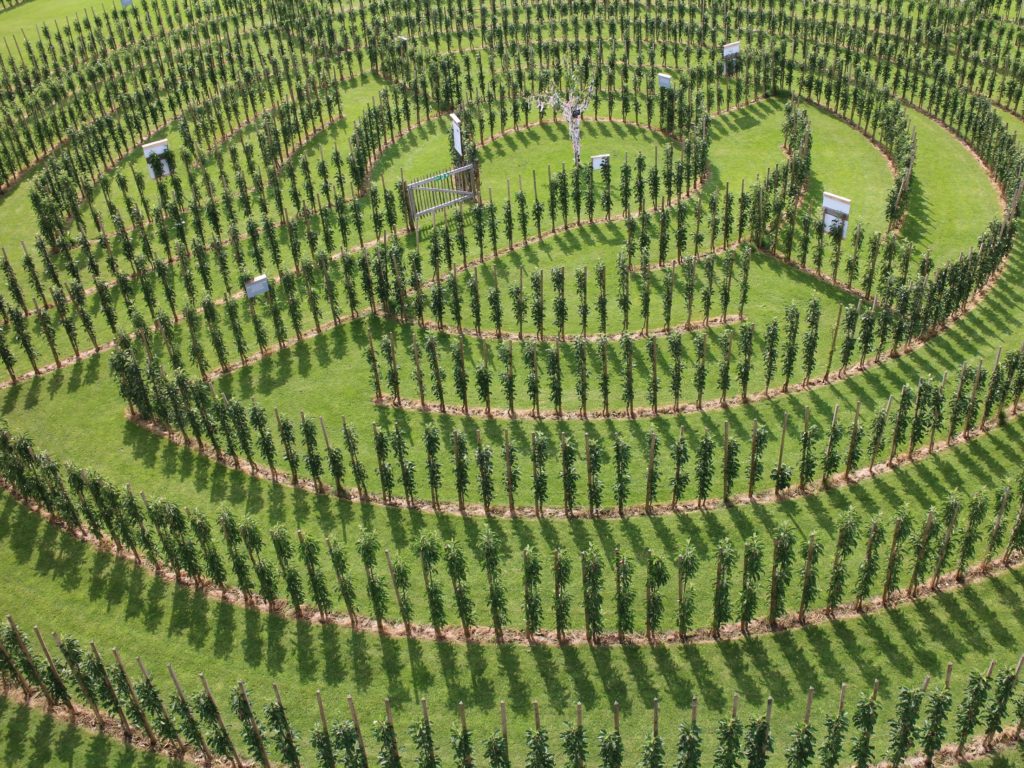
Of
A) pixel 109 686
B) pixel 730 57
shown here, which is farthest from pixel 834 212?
pixel 109 686

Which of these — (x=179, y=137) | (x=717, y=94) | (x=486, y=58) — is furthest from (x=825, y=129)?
(x=179, y=137)

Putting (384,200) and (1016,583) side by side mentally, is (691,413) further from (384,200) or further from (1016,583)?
(384,200)

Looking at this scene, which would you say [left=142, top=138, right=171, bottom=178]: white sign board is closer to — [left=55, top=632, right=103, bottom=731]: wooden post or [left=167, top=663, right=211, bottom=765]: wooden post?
[left=55, top=632, right=103, bottom=731]: wooden post

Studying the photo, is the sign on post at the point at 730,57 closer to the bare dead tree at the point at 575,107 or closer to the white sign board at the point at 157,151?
the bare dead tree at the point at 575,107

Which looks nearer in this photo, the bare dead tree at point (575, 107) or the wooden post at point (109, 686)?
the wooden post at point (109, 686)

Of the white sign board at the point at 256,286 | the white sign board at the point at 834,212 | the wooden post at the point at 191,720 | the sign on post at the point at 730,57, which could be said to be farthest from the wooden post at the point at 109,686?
the sign on post at the point at 730,57

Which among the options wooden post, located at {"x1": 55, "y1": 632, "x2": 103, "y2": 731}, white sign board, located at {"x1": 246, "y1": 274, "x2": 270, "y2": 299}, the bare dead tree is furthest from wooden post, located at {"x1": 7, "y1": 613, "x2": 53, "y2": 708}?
the bare dead tree
